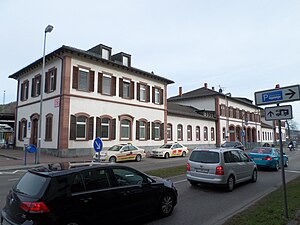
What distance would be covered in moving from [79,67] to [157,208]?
21.4 metres

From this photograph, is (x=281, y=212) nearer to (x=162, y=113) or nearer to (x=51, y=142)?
(x=51, y=142)

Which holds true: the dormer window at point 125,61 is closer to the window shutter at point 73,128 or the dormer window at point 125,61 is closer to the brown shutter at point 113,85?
the brown shutter at point 113,85

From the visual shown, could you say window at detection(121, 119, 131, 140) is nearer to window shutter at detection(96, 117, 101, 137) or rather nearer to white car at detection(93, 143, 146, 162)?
window shutter at detection(96, 117, 101, 137)

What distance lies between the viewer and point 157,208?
6.08m

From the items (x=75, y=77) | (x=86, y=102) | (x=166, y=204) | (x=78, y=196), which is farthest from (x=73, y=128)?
(x=78, y=196)

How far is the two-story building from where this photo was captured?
2373 cm

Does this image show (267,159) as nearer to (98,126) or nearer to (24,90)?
(98,126)

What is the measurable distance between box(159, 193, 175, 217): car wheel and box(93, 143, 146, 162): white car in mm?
13431

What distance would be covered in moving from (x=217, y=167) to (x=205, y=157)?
2.31 ft

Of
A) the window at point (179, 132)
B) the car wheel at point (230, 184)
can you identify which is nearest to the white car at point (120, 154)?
the car wheel at point (230, 184)

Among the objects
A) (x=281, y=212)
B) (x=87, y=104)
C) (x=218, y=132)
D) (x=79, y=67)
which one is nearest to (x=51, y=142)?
(x=87, y=104)

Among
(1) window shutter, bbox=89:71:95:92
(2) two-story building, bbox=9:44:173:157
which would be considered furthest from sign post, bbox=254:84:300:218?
(1) window shutter, bbox=89:71:95:92

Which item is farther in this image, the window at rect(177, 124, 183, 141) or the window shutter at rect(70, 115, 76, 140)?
the window at rect(177, 124, 183, 141)

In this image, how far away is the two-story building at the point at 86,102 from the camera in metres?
23.7
